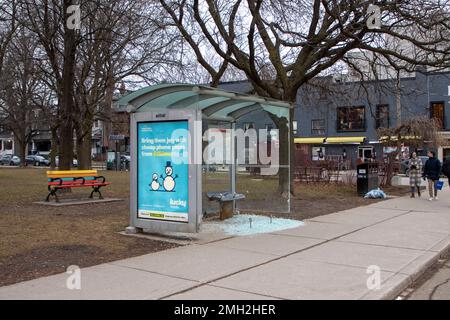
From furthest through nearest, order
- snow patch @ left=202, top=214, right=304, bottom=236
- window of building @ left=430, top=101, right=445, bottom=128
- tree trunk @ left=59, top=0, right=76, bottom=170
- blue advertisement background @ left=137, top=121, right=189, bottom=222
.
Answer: window of building @ left=430, top=101, right=445, bottom=128 < tree trunk @ left=59, top=0, right=76, bottom=170 < snow patch @ left=202, top=214, right=304, bottom=236 < blue advertisement background @ left=137, top=121, right=189, bottom=222

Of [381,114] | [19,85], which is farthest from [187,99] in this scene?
[381,114]

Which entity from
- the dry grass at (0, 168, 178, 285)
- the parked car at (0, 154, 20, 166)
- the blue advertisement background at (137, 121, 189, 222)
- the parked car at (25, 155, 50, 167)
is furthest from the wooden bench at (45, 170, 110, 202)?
the parked car at (0, 154, 20, 166)

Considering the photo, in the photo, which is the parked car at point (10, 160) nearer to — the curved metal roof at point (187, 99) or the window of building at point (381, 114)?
the window of building at point (381, 114)

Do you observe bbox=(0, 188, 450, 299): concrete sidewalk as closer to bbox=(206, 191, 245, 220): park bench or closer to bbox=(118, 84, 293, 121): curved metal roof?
bbox=(206, 191, 245, 220): park bench

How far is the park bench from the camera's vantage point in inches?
438

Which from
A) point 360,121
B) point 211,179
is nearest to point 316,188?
point 211,179

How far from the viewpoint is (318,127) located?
54.1 m

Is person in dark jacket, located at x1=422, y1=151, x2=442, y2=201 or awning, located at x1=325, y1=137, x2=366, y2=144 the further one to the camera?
awning, located at x1=325, y1=137, x2=366, y2=144

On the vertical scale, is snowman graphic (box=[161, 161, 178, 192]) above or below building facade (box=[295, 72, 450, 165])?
below

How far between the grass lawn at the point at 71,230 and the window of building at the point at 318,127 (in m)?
37.3

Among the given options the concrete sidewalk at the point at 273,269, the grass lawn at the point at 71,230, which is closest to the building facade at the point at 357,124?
the grass lawn at the point at 71,230

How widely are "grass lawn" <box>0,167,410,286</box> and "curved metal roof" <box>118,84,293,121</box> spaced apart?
2.02 meters

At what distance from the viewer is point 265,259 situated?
7.52 metres
